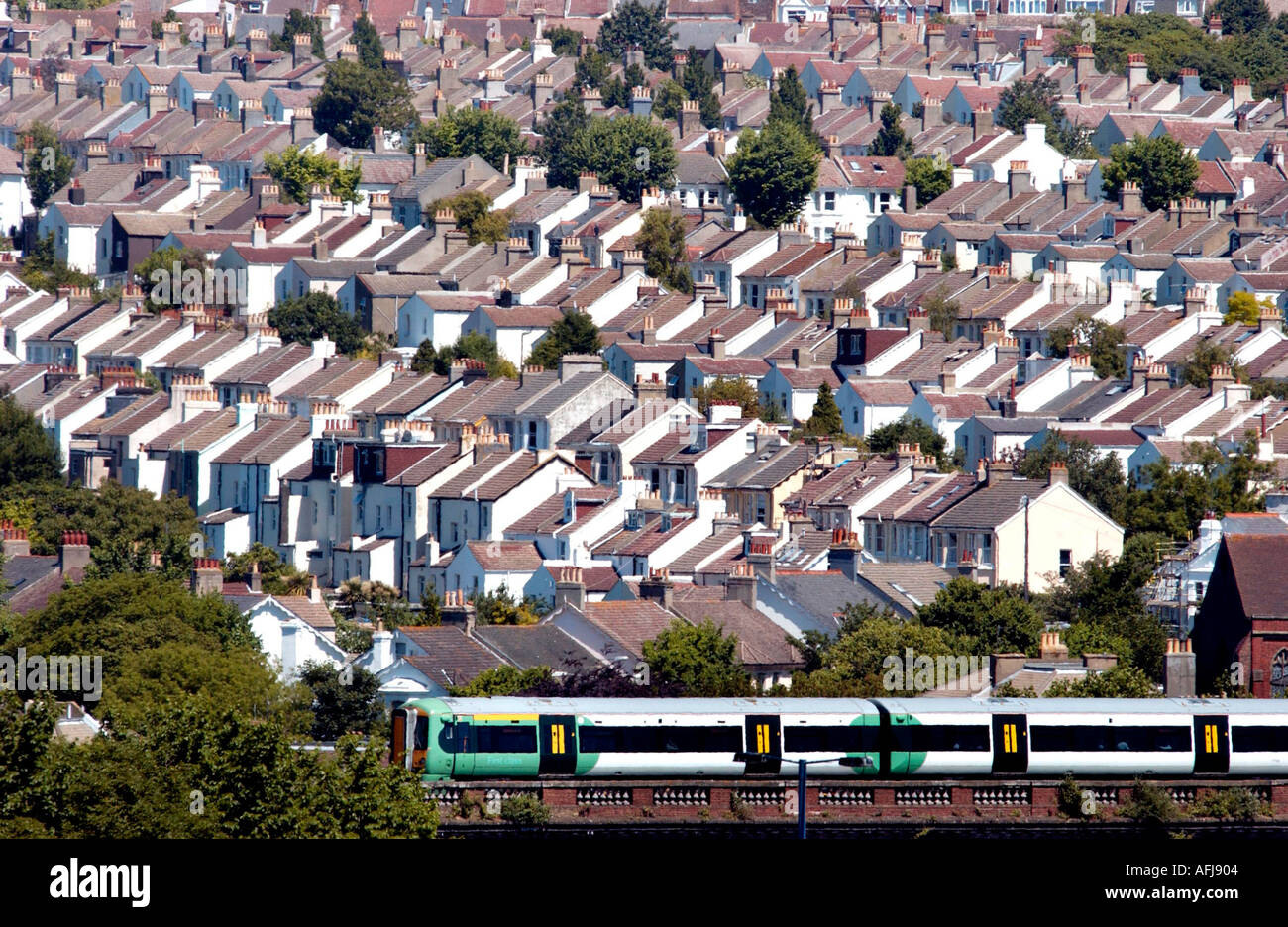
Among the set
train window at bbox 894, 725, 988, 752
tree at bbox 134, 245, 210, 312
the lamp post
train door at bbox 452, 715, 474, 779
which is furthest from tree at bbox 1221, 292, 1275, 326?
train door at bbox 452, 715, 474, 779

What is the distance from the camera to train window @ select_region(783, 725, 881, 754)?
4625 centimetres

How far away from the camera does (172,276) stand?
5468 inches

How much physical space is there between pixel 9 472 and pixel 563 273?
29.9 m

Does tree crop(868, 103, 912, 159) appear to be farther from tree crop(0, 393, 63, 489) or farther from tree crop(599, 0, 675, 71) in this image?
tree crop(0, 393, 63, 489)

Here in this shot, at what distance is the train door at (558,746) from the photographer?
45.7 m

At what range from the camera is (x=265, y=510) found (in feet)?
360

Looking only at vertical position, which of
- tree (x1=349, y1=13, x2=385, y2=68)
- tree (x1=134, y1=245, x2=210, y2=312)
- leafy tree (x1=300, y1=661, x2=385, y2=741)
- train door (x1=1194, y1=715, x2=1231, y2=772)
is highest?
train door (x1=1194, y1=715, x2=1231, y2=772)

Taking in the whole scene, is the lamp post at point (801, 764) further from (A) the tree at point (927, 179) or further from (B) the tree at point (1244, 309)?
(A) the tree at point (927, 179)

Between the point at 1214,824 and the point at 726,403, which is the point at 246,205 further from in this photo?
the point at 1214,824

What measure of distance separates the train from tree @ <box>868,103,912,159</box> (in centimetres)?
11061

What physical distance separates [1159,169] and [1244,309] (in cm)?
2147

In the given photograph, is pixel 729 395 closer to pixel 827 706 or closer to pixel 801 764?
pixel 827 706

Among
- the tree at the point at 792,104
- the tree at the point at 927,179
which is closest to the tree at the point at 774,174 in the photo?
the tree at the point at 927,179
